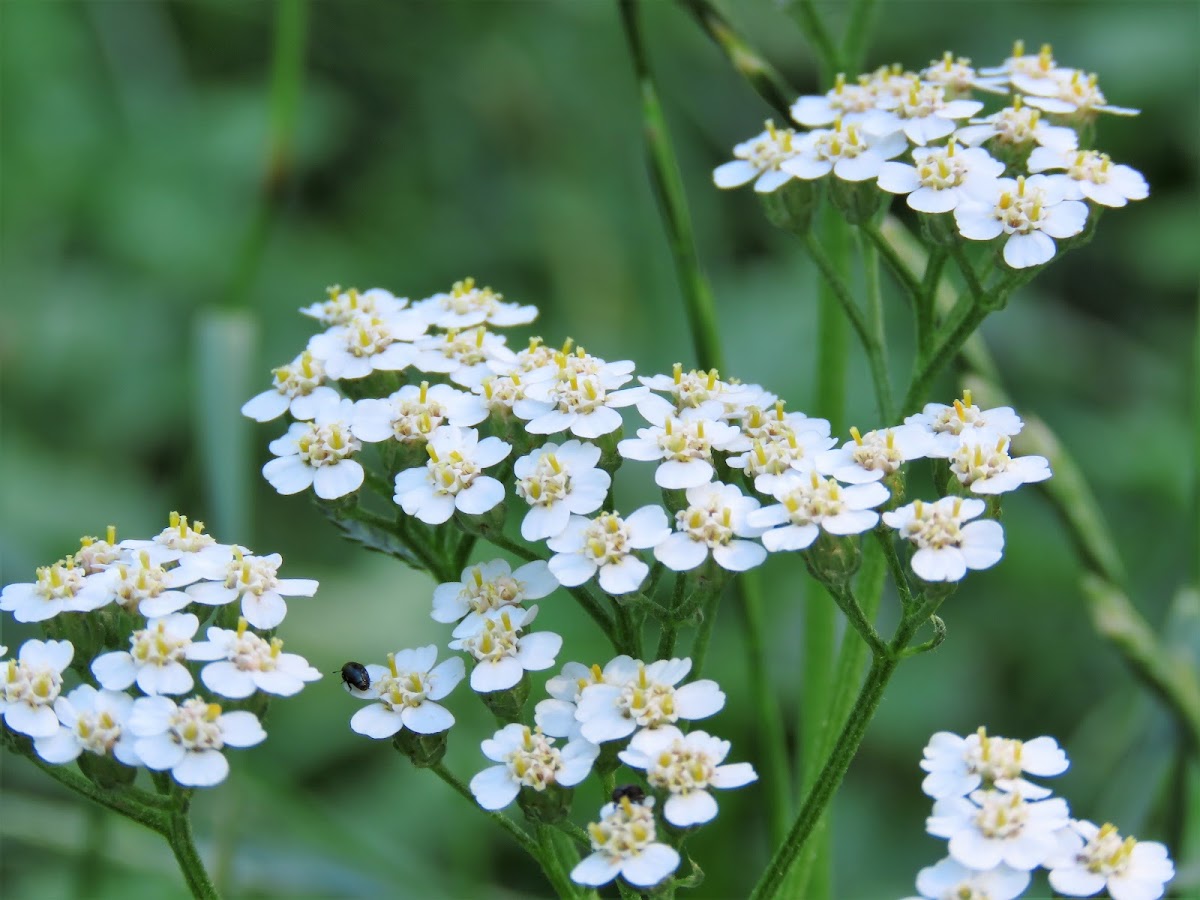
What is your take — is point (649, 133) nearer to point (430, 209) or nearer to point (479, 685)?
point (479, 685)

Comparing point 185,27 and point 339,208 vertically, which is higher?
point 185,27

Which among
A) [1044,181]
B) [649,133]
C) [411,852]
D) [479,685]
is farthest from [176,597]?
[411,852]

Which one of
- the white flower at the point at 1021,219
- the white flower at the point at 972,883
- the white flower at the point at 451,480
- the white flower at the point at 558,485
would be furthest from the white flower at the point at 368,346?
the white flower at the point at 972,883

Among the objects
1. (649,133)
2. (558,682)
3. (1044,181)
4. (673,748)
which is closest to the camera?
(673,748)

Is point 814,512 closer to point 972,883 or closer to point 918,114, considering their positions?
point 972,883

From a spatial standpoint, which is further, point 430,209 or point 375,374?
point 430,209

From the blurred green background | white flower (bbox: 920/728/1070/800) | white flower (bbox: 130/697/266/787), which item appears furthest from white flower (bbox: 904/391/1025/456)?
the blurred green background
